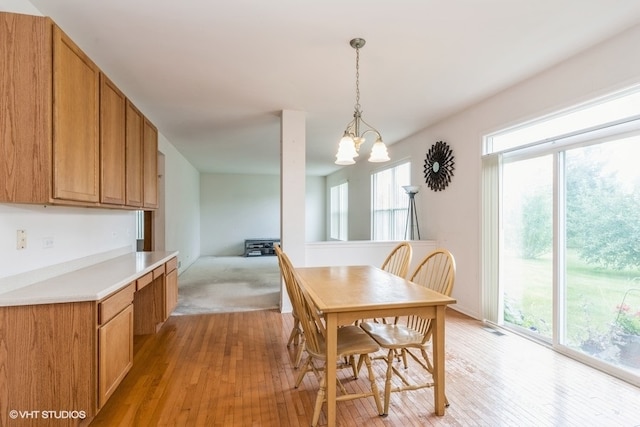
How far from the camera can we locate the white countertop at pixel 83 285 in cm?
167

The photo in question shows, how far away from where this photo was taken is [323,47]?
2529 mm

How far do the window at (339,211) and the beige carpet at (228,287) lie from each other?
90.4 inches

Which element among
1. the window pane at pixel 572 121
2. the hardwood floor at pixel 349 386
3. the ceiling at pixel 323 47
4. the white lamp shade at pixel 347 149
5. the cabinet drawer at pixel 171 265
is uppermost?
the ceiling at pixel 323 47

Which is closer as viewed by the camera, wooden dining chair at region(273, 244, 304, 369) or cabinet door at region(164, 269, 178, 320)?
wooden dining chair at region(273, 244, 304, 369)

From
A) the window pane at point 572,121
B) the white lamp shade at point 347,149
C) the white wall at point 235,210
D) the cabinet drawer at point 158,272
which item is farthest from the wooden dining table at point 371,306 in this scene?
the white wall at point 235,210

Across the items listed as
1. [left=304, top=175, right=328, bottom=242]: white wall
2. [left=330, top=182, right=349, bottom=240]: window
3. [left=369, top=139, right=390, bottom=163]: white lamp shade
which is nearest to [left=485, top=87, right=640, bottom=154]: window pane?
[left=369, top=139, right=390, bottom=163]: white lamp shade

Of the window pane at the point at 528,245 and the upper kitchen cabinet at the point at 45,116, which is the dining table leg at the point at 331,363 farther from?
the window pane at the point at 528,245

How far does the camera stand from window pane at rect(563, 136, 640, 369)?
7.80ft

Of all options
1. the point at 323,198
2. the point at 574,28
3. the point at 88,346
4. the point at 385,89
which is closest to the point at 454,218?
the point at 385,89

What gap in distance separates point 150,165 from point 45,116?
6.53ft

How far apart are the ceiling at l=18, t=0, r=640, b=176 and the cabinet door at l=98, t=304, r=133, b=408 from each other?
199 centimetres

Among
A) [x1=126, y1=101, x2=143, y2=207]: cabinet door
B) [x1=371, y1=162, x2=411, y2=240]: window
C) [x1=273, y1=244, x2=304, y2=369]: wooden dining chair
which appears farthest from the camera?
[x1=371, y1=162, x2=411, y2=240]: window

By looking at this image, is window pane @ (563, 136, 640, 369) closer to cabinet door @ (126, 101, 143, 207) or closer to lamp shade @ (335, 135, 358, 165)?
lamp shade @ (335, 135, 358, 165)

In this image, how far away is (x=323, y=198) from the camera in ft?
35.6
